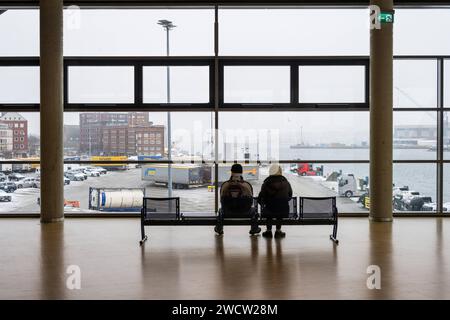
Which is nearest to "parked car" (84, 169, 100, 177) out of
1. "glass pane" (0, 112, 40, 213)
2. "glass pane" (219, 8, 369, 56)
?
"glass pane" (0, 112, 40, 213)

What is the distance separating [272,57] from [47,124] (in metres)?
5.10

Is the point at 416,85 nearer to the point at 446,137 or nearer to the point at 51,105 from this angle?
the point at 446,137

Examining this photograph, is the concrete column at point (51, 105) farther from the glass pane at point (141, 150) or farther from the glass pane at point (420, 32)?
the glass pane at point (420, 32)

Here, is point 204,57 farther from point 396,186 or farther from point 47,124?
point 396,186

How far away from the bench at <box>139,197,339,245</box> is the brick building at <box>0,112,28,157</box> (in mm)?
4797

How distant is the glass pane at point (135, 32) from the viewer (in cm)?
1110

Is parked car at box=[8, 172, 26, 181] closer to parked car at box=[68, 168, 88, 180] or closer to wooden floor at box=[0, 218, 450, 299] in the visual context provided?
parked car at box=[68, 168, 88, 180]

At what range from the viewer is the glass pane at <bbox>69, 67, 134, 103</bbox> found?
1108 cm

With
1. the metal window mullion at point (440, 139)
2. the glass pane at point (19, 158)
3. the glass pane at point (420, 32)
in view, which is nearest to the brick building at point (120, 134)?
the glass pane at point (19, 158)

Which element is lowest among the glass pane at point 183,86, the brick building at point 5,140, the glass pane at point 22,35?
the brick building at point 5,140

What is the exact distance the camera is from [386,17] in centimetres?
1030

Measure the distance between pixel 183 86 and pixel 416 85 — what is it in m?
5.30

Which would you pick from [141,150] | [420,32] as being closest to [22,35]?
[141,150]

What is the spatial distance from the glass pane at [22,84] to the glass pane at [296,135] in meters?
4.33
